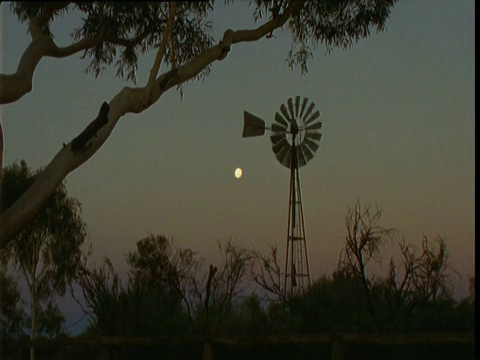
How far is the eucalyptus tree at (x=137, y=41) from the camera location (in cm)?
885

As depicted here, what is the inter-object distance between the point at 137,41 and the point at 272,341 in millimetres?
3973

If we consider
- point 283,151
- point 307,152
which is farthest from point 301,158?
point 283,151

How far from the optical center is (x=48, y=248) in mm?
14141

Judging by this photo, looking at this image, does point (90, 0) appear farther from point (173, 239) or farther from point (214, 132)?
point (173, 239)

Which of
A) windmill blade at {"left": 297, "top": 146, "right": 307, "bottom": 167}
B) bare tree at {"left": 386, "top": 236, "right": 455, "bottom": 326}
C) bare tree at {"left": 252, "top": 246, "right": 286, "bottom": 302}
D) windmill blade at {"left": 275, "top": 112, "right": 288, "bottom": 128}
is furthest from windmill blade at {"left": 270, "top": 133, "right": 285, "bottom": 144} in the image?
bare tree at {"left": 386, "top": 236, "right": 455, "bottom": 326}

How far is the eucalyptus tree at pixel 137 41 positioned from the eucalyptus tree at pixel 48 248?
2538 millimetres

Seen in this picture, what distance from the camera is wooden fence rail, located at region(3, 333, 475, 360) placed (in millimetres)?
10508

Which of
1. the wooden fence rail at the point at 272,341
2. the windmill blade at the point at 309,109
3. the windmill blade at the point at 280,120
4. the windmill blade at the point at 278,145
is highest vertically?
the windmill blade at the point at 280,120

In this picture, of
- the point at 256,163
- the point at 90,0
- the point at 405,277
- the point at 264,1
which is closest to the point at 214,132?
the point at 256,163

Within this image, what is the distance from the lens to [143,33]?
36.0 ft

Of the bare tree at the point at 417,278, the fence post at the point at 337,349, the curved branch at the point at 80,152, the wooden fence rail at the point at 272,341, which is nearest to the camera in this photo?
the curved branch at the point at 80,152

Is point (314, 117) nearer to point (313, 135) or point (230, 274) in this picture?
point (313, 135)

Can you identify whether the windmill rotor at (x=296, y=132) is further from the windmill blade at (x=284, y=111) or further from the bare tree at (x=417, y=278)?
the bare tree at (x=417, y=278)

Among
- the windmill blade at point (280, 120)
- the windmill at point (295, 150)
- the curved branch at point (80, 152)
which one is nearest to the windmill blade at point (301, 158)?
the windmill at point (295, 150)
